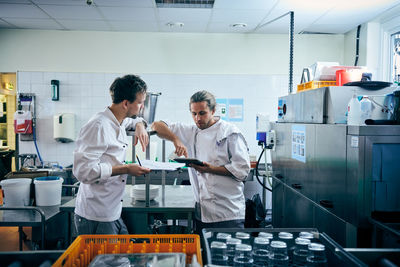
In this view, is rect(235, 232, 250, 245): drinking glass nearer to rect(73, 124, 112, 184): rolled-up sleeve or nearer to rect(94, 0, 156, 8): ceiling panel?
rect(73, 124, 112, 184): rolled-up sleeve

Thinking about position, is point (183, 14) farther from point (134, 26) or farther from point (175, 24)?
point (134, 26)

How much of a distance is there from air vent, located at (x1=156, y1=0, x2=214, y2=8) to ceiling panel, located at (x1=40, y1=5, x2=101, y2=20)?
85 cm

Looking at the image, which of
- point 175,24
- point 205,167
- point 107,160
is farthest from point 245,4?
point 107,160

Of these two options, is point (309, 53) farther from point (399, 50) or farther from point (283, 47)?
point (399, 50)

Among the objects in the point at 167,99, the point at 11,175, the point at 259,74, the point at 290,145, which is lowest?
the point at 11,175

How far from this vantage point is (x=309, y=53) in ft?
17.0

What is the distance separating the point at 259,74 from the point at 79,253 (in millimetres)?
4488

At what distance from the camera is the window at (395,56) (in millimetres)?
4227

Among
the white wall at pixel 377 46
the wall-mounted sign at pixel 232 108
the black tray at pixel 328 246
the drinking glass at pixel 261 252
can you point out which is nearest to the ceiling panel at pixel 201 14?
the white wall at pixel 377 46

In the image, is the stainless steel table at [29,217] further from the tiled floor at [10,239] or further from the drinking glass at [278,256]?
the drinking glass at [278,256]

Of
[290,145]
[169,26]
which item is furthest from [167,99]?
[290,145]

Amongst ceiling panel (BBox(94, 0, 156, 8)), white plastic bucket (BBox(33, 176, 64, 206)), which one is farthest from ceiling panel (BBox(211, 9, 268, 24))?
white plastic bucket (BBox(33, 176, 64, 206))

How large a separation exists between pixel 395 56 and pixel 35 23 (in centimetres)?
499

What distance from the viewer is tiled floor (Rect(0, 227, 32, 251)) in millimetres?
3611
